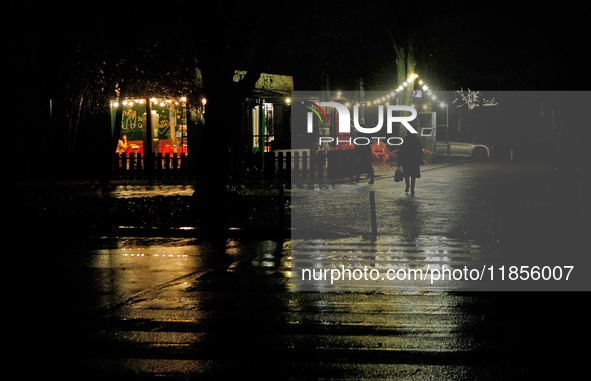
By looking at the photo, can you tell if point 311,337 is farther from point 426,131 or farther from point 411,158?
point 426,131

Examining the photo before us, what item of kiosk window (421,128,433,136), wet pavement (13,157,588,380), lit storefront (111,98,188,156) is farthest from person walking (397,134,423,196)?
kiosk window (421,128,433,136)

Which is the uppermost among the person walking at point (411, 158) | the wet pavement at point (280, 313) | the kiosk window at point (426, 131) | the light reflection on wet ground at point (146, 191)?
the kiosk window at point (426, 131)

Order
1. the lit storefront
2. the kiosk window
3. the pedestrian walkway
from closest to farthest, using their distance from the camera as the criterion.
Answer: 1. the pedestrian walkway
2. the lit storefront
3. the kiosk window

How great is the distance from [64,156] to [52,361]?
72.9 ft

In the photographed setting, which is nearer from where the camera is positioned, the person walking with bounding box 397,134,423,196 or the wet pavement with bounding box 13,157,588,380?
the wet pavement with bounding box 13,157,588,380

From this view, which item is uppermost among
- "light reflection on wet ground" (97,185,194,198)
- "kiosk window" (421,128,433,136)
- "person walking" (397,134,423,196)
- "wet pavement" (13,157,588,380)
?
"kiosk window" (421,128,433,136)

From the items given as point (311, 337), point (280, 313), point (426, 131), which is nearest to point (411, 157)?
point (280, 313)

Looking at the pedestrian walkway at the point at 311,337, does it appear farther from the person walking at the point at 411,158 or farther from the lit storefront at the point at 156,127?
the lit storefront at the point at 156,127

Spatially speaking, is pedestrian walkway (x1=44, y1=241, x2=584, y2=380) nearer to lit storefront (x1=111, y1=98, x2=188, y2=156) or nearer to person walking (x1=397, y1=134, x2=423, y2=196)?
person walking (x1=397, y1=134, x2=423, y2=196)

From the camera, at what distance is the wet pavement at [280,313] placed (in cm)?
499

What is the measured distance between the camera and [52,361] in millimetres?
5121

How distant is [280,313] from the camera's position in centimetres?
664

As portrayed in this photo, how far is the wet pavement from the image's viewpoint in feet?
16.4

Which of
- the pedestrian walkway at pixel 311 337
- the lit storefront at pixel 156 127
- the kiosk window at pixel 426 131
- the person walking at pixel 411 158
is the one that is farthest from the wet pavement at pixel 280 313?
the kiosk window at pixel 426 131
